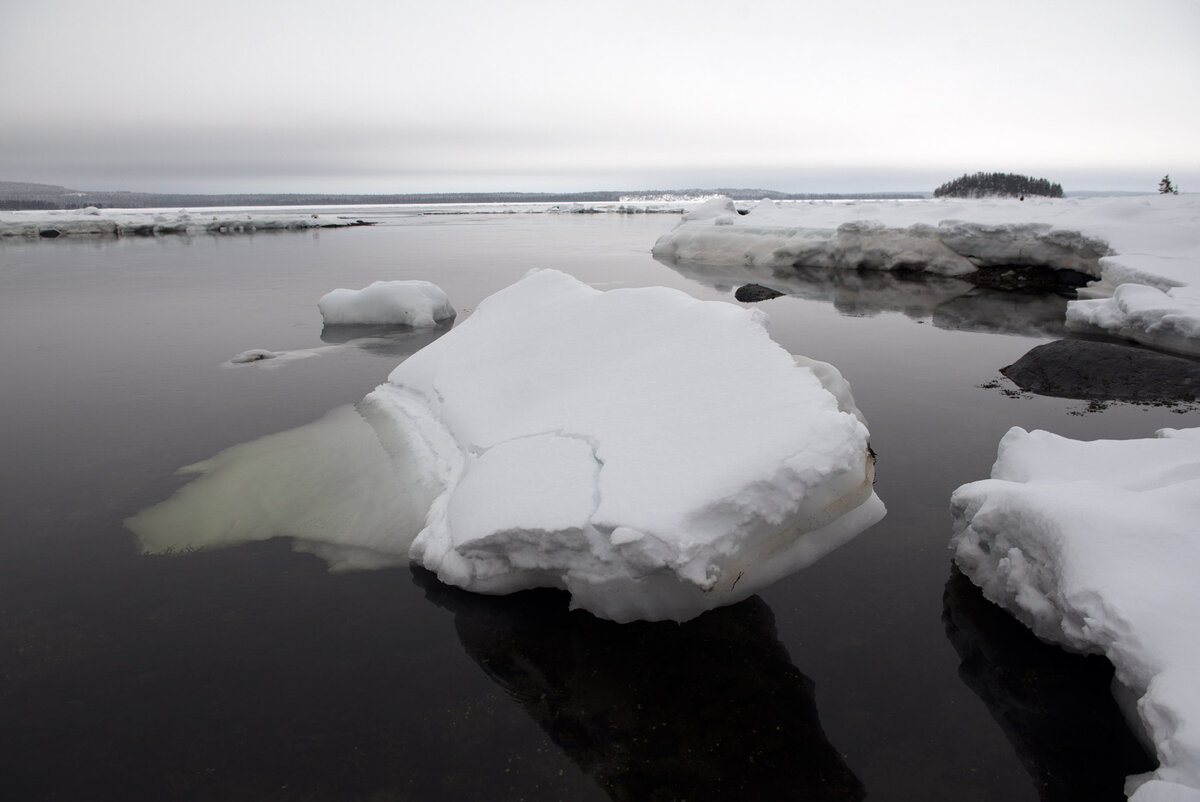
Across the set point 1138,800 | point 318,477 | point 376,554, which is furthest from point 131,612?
point 1138,800

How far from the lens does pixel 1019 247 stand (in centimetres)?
1742

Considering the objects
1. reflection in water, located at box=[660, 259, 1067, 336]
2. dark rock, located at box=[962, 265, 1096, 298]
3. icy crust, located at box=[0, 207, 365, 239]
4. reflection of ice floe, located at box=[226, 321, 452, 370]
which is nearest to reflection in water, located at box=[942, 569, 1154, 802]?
reflection of ice floe, located at box=[226, 321, 452, 370]

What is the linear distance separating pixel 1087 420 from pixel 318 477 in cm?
815

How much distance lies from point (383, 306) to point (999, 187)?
6178cm

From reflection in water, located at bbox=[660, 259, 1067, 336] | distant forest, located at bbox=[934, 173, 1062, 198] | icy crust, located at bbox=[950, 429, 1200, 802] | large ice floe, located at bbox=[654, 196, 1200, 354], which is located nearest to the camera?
icy crust, located at bbox=[950, 429, 1200, 802]

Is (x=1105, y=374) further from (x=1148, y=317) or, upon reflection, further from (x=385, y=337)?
(x=385, y=337)

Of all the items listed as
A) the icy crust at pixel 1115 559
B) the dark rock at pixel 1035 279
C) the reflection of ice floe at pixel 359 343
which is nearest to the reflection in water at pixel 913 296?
the dark rock at pixel 1035 279

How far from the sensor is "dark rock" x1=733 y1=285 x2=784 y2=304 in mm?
16298

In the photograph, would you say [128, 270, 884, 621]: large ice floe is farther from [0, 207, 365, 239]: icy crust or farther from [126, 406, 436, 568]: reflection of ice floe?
[0, 207, 365, 239]: icy crust

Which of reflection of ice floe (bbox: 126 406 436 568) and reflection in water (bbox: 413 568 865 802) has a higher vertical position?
reflection of ice floe (bbox: 126 406 436 568)

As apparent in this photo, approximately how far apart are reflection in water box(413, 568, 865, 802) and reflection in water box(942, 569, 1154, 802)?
93 cm

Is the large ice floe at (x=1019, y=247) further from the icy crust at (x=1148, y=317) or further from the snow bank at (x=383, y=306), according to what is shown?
the snow bank at (x=383, y=306)

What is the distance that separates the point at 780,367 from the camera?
188 inches

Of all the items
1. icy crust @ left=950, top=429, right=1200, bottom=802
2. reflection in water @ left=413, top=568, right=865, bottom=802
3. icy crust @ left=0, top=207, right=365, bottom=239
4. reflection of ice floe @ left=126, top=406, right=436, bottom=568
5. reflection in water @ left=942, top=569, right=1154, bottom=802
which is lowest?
reflection in water @ left=942, top=569, right=1154, bottom=802
